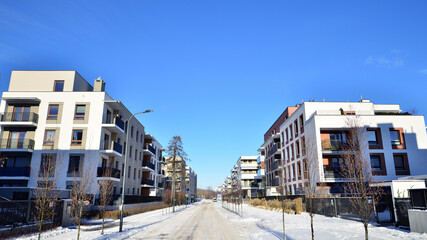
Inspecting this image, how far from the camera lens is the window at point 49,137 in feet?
94.6

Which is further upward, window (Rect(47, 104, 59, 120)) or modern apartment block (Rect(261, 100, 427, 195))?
window (Rect(47, 104, 59, 120))

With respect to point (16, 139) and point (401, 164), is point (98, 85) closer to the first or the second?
point (16, 139)

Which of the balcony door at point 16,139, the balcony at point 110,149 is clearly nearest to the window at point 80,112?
the balcony at point 110,149

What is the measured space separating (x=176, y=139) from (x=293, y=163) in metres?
19.5

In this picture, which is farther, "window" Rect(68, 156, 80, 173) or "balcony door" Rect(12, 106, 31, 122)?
"balcony door" Rect(12, 106, 31, 122)

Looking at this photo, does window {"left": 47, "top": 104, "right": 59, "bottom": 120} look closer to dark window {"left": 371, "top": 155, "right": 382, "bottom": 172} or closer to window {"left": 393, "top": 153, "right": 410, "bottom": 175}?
dark window {"left": 371, "top": 155, "right": 382, "bottom": 172}

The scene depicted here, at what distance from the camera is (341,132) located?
108 feet

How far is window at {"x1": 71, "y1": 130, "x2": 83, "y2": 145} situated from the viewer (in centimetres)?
2880

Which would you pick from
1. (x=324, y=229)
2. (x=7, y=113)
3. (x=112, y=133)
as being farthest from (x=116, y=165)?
(x=324, y=229)

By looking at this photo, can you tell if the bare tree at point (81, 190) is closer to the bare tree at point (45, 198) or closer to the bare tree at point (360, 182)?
the bare tree at point (45, 198)

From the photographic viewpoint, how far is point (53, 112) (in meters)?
29.8

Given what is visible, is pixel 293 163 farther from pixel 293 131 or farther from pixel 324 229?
pixel 324 229

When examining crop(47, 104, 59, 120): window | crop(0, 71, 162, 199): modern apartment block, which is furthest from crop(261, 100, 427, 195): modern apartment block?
crop(47, 104, 59, 120): window

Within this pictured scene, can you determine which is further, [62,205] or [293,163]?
[293,163]
